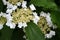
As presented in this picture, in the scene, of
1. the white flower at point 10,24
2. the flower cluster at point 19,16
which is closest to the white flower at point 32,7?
the flower cluster at point 19,16

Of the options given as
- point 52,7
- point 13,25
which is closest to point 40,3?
point 52,7

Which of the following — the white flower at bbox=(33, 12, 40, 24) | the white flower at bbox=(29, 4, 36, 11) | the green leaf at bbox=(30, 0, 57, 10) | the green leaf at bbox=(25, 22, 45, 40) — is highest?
the green leaf at bbox=(30, 0, 57, 10)

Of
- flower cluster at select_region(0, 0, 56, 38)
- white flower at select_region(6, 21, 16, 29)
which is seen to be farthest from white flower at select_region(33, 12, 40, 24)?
white flower at select_region(6, 21, 16, 29)

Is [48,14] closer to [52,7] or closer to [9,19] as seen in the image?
[52,7]

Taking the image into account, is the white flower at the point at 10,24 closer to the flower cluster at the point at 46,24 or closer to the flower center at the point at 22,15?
the flower center at the point at 22,15

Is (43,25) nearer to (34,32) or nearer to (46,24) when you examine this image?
(46,24)

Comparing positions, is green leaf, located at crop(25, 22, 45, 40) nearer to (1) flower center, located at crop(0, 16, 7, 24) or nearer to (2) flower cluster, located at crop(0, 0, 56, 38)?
(2) flower cluster, located at crop(0, 0, 56, 38)

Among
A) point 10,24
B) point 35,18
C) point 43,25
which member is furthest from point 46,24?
point 10,24

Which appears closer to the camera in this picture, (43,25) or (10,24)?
(10,24)

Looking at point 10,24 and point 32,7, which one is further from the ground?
point 32,7
